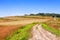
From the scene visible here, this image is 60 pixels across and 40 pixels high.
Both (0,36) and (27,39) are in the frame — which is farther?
(0,36)

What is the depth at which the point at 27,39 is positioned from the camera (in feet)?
66.1

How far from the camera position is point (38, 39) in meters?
19.9

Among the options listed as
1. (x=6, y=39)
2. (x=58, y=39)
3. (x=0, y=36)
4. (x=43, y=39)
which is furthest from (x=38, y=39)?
(x=0, y=36)

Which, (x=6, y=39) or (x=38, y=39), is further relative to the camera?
(x=6, y=39)

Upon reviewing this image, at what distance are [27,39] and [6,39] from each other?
5263mm

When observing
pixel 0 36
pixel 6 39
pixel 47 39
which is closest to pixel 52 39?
pixel 47 39

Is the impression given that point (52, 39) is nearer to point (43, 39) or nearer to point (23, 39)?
point (43, 39)

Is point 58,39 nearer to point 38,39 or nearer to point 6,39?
point 38,39

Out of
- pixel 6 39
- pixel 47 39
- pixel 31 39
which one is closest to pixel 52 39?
pixel 47 39

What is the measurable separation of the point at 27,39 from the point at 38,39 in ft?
3.24

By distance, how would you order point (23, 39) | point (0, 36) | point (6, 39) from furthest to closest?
point (0, 36) → point (6, 39) → point (23, 39)

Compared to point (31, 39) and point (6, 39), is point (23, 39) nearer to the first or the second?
point (31, 39)

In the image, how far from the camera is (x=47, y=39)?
792 inches

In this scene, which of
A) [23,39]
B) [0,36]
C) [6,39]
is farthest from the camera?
[0,36]
